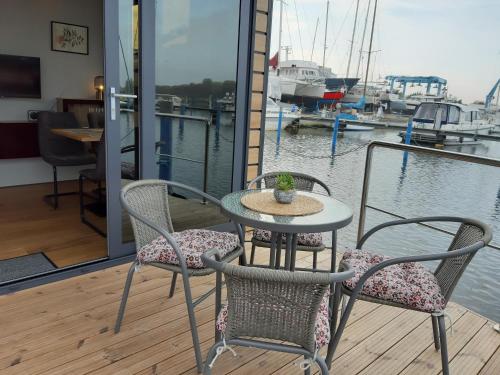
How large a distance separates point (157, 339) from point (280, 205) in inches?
36.0

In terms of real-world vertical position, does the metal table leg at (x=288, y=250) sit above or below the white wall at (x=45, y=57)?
below

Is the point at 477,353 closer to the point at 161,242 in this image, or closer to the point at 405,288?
the point at 405,288

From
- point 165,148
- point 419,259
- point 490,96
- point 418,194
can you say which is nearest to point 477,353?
point 419,259

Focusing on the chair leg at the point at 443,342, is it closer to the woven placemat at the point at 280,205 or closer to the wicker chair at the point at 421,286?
the wicker chair at the point at 421,286

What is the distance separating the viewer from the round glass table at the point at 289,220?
156 cm

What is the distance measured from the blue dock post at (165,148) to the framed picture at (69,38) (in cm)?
322

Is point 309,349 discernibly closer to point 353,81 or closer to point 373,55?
point 373,55

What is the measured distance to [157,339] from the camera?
6.19 ft

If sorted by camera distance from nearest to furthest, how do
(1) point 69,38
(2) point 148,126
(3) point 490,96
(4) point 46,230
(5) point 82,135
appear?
(2) point 148,126 < (4) point 46,230 < (5) point 82,135 < (1) point 69,38 < (3) point 490,96

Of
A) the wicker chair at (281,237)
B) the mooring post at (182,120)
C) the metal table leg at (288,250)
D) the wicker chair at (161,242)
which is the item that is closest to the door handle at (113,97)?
the mooring post at (182,120)

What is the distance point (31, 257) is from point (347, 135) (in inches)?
566

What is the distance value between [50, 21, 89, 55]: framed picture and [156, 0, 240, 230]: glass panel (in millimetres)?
3050

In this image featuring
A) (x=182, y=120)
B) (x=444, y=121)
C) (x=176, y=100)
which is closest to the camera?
(x=176, y=100)

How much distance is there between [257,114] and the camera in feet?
10.8
